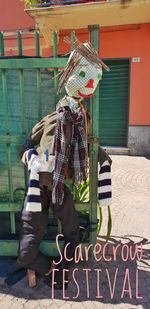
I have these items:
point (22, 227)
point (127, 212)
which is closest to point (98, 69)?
point (22, 227)

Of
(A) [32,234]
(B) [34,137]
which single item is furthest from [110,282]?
(B) [34,137]

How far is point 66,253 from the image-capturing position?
108 inches

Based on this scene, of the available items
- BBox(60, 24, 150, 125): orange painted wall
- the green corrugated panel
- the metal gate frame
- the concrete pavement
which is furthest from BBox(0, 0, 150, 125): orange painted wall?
the metal gate frame

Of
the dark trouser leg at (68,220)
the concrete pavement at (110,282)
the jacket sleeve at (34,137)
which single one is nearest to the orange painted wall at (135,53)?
the concrete pavement at (110,282)

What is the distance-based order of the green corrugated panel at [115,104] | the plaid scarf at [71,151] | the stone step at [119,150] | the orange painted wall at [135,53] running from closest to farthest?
the plaid scarf at [71,151] < the orange painted wall at [135,53] < the green corrugated panel at [115,104] < the stone step at [119,150]

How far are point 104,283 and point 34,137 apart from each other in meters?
1.41

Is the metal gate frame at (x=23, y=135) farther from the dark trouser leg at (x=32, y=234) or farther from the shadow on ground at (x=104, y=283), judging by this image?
the dark trouser leg at (x=32, y=234)

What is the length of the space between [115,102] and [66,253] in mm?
6727

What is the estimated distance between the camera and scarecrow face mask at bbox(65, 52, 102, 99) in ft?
8.08

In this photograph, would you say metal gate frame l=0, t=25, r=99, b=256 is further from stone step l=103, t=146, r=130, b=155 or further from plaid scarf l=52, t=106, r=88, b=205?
stone step l=103, t=146, r=130, b=155

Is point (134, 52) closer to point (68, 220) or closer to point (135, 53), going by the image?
point (135, 53)

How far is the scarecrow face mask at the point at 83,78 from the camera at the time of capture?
2.46 m

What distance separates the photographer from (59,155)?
7.97 feet

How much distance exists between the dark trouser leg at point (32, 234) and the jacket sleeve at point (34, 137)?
387mm
